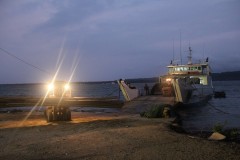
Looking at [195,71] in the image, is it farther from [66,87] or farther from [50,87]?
[50,87]

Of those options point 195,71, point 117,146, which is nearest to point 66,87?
point 117,146

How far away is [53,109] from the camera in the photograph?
19.7 meters

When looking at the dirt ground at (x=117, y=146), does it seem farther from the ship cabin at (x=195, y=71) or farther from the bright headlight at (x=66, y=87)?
the ship cabin at (x=195, y=71)

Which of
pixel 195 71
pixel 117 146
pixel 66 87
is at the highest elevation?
pixel 195 71

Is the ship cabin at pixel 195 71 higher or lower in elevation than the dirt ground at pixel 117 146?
higher

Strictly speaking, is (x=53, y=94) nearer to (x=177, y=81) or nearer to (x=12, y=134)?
(x=12, y=134)

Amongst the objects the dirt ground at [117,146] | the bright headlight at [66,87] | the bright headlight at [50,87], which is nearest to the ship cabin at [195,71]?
the bright headlight at [66,87]

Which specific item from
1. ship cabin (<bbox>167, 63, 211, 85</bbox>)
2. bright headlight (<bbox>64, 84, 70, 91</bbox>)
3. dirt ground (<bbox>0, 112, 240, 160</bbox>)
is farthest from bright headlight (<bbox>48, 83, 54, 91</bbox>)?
ship cabin (<bbox>167, 63, 211, 85</bbox>)

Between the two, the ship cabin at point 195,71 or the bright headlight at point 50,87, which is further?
the ship cabin at point 195,71

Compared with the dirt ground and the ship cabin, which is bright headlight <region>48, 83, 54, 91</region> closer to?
the dirt ground

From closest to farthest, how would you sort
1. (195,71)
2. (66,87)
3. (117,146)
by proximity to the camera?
(117,146) → (66,87) → (195,71)

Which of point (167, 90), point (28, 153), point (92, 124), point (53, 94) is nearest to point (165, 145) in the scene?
point (28, 153)

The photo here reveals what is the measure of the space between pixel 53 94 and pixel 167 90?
603 inches

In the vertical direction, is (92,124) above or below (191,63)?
below
